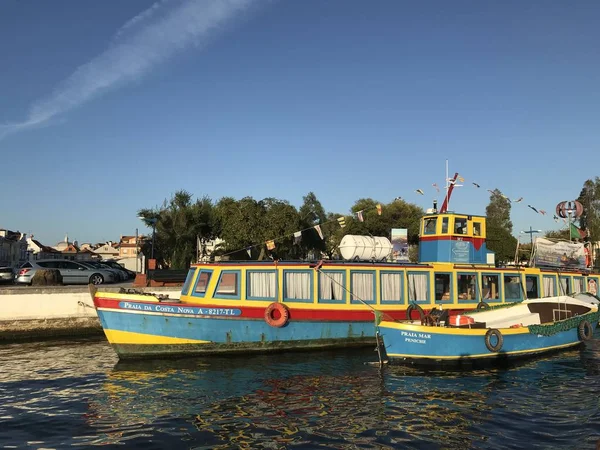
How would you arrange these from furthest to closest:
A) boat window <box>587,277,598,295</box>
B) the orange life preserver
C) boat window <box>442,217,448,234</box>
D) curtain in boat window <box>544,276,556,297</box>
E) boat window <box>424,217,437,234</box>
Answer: boat window <box>587,277,598,295</box> < curtain in boat window <box>544,276,556,297</box> < boat window <box>424,217,437,234</box> < boat window <box>442,217,448,234</box> < the orange life preserver

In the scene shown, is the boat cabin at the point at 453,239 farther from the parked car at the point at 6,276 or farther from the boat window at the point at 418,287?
the parked car at the point at 6,276

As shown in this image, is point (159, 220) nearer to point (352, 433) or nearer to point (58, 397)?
point (58, 397)

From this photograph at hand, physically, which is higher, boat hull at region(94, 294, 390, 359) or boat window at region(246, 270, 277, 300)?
boat window at region(246, 270, 277, 300)

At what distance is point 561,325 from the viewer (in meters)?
16.3

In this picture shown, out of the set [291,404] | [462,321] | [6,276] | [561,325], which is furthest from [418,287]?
[6,276]

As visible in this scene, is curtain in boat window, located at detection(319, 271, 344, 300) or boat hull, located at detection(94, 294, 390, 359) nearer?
boat hull, located at detection(94, 294, 390, 359)

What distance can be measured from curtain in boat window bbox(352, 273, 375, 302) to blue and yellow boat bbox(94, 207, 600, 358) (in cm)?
4

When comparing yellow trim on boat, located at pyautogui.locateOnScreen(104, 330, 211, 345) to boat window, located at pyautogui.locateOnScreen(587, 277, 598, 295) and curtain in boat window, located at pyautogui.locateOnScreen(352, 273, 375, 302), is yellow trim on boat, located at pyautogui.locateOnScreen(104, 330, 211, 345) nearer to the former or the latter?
curtain in boat window, located at pyautogui.locateOnScreen(352, 273, 375, 302)

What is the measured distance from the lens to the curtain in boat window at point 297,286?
16.8 metres

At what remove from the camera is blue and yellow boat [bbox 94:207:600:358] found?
15195 mm

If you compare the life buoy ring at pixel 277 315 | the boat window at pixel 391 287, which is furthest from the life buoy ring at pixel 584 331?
the life buoy ring at pixel 277 315

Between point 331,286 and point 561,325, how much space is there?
802cm

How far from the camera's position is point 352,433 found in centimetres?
930

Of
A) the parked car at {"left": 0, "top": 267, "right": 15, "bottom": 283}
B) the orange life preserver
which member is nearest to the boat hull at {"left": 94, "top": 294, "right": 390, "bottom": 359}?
the orange life preserver
